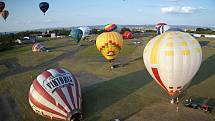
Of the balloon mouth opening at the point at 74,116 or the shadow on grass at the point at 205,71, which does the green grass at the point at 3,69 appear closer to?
the balloon mouth opening at the point at 74,116

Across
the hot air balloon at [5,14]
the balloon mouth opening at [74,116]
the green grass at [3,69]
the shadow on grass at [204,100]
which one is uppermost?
the hot air balloon at [5,14]

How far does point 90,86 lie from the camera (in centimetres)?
1909

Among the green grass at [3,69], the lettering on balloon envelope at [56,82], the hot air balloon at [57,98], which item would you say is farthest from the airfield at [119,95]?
the lettering on balloon envelope at [56,82]

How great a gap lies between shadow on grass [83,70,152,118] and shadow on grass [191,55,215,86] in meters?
3.82

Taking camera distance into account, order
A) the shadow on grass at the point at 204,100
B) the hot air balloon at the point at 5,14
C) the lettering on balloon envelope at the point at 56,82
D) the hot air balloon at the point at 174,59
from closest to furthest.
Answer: the lettering on balloon envelope at the point at 56,82
the hot air balloon at the point at 174,59
the shadow on grass at the point at 204,100
the hot air balloon at the point at 5,14

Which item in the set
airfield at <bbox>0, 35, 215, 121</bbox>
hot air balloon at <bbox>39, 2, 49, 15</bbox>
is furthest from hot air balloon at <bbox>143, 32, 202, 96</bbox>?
hot air balloon at <bbox>39, 2, 49, 15</bbox>

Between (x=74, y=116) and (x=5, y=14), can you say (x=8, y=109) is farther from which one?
(x=5, y=14)

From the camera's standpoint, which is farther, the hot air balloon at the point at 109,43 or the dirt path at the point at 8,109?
the hot air balloon at the point at 109,43

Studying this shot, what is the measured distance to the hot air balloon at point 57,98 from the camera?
1195cm

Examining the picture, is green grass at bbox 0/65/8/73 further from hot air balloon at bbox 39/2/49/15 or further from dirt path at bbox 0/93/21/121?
hot air balloon at bbox 39/2/49/15

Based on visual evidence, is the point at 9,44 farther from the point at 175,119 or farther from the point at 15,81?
the point at 175,119

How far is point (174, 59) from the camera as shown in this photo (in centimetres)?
1301

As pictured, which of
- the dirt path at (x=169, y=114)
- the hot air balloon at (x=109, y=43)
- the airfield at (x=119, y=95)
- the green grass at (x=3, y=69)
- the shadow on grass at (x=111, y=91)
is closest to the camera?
the dirt path at (x=169, y=114)

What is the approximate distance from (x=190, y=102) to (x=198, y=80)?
5.23 meters
